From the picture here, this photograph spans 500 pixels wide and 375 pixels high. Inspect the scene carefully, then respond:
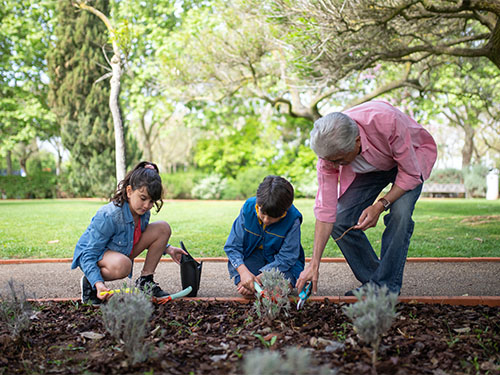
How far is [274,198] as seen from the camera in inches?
110

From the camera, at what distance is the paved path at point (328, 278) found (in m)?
3.46

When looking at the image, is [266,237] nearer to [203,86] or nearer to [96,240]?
[96,240]

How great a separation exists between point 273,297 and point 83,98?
53.6 feet

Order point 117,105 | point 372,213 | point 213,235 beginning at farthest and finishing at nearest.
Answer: point 117,105 < point 213,235 < point 372,213

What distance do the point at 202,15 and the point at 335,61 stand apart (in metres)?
9.40

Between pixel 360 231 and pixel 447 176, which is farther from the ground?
pixel 447 176

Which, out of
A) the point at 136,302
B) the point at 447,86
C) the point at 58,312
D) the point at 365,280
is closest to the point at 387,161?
the point at 365,280

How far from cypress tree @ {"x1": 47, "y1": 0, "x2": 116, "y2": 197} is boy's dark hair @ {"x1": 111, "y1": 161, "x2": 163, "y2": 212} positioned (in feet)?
45.8

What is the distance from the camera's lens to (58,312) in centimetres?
274

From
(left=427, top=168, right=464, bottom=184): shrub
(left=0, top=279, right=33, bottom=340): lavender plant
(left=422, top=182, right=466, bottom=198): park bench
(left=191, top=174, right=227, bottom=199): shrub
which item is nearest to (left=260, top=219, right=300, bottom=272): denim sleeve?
(left=0, top=279, right=33, bottom=340): lavender plant

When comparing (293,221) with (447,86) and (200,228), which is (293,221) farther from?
(447,86)

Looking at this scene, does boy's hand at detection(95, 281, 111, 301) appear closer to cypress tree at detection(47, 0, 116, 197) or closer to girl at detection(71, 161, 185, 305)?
girl at detection(71, 161, 185, 305)

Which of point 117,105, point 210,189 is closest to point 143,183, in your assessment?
point 117,105

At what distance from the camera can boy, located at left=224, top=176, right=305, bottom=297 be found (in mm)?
2834
